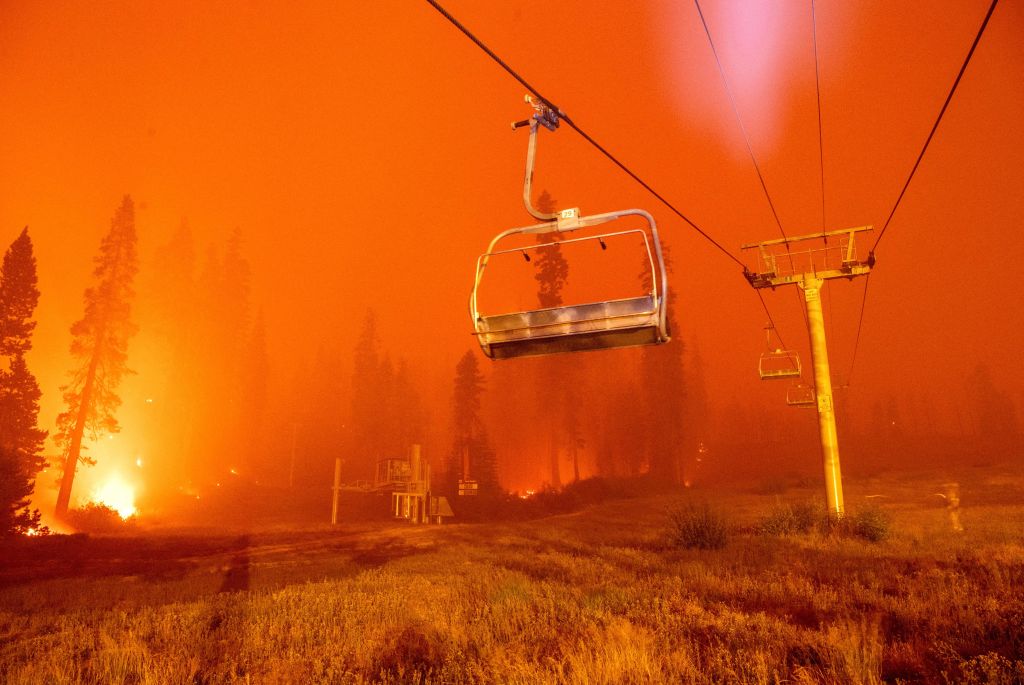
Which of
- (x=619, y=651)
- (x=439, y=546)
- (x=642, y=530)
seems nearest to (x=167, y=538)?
(x=439, y=546)

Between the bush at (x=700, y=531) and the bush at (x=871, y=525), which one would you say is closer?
the bush at (x=871, y=525)

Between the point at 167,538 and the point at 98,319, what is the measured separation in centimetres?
1855

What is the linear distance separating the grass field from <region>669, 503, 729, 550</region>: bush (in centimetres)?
61

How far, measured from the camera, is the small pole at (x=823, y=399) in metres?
18.8

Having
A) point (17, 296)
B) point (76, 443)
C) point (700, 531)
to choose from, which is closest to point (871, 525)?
point (700, 531)

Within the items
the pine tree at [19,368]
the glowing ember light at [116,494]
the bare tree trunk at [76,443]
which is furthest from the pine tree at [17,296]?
the glowing ember light at [116,494]

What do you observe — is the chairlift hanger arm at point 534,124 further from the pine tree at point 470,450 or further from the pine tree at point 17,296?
the pine tree at point 470,450

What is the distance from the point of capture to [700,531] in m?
16.7

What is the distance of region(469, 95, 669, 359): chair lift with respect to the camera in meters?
5.79

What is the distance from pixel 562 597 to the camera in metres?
10.7

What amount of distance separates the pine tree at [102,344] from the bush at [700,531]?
3709 cm

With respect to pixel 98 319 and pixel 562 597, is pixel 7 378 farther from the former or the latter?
pixel 562 597

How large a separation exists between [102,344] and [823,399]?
4332cm

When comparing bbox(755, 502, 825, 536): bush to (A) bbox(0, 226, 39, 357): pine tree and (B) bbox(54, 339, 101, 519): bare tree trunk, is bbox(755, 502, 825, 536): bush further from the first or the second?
(B) bbox(54, 339, 101, 519): bare tree trunk
